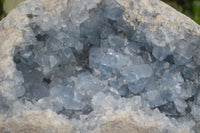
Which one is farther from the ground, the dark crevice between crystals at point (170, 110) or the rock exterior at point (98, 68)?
the rock exterior at point (98, 68)

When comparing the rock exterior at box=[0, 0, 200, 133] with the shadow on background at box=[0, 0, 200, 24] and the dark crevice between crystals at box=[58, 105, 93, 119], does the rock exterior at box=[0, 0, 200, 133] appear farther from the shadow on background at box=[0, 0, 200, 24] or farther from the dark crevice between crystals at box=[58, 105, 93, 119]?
the shadow on background at box=[0, 0, 200, 24]

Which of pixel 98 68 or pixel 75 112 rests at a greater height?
pixel 98 68

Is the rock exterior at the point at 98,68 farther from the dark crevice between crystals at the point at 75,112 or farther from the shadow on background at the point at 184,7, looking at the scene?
the shadow on background at the point at 184,7

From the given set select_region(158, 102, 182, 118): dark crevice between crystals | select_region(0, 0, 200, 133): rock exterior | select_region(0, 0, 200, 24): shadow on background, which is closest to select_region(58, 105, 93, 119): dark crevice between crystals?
select_region(0, 0, 200, 133): rock exterior

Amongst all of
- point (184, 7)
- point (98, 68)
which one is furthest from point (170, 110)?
point (184, 7)

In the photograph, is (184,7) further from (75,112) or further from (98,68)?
(75,112)

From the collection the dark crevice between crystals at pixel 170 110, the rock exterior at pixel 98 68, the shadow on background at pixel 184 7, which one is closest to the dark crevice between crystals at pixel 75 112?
the rock exterior at pixel 98 68
